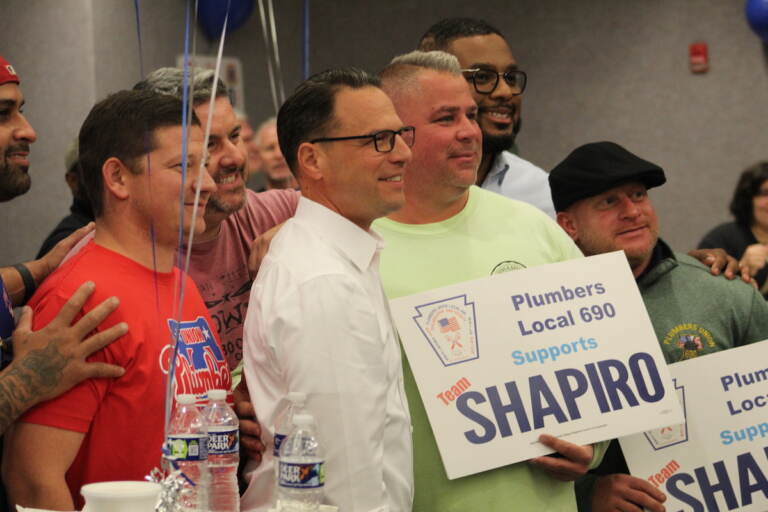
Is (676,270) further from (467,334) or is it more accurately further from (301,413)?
(301,413)

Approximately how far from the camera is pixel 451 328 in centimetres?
237

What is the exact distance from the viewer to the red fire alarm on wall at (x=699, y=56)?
688 centimetres

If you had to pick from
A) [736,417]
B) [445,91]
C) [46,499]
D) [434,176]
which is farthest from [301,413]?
[736,417]

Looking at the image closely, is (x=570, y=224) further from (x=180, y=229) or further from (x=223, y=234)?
(x=180, y=229)

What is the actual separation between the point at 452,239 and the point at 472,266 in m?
0.09

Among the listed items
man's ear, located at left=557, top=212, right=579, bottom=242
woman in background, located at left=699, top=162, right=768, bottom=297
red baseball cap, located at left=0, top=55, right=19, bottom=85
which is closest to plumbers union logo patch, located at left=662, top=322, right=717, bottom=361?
man's ear, located at left=557, top=212, right=579, bottom=242

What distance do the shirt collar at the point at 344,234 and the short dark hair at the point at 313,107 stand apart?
0.41 feet

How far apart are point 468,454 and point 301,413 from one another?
0.54 meters

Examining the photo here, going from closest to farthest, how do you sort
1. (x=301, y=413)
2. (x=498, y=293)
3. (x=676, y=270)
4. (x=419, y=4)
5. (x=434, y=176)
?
1. (x=301, y=413)
2. (x=498, y=293)
3. (x=434, y=176)
4. (x=676, y=270)
5. (x=419, y=4)

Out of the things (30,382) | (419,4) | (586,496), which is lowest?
(586,496)

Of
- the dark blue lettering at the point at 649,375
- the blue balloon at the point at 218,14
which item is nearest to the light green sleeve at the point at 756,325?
the dark blue lettering at the point at 649,375

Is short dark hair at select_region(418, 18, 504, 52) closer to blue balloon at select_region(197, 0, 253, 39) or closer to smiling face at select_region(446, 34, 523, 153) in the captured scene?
smiling face at select_region(446, 34, 523, 153)

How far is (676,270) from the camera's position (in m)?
2.93

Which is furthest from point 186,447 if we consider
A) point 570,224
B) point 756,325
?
point 756,325
